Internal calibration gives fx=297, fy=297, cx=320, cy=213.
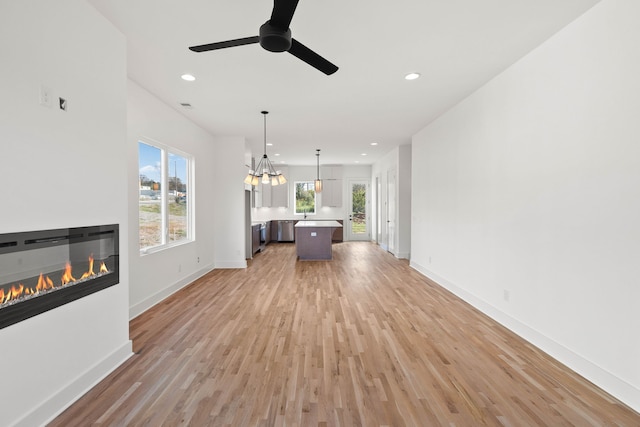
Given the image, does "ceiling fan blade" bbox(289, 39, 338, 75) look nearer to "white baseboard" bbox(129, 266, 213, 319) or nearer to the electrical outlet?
the electrical outlet

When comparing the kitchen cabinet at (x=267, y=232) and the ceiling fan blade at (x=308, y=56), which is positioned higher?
the ceiling fan blade at (x=308, y=56)

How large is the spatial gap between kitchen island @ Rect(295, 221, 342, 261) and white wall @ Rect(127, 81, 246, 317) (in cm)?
161

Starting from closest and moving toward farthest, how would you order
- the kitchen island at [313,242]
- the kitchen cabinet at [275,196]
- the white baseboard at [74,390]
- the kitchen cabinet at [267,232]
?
1. the white baseboard at [74,390]
2. the kitchen island at [313,242]
3. the kitchen cabinet at [267,232]
4. the kitchen cabinet at [275,196]

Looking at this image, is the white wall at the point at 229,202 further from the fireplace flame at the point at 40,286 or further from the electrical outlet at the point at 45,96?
the electrical outlet at the point at 45,96

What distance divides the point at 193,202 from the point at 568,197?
521 cm

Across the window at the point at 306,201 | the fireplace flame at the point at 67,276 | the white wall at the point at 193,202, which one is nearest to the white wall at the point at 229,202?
the white wall at the point at 193,202

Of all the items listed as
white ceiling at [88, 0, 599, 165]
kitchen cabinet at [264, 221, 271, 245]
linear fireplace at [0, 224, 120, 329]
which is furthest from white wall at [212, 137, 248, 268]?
linear fireplace at [0, 224, 120, 329]

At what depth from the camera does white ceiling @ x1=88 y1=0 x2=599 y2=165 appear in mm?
2283

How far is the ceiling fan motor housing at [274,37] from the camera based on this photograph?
1701mm

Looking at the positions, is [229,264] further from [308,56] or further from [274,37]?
[274,37]

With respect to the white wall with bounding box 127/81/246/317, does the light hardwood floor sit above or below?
below

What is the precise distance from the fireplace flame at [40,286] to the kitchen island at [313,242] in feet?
17.1

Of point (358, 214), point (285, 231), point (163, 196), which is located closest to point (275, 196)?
point (285, 231)

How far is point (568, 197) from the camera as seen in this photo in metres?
2.49
